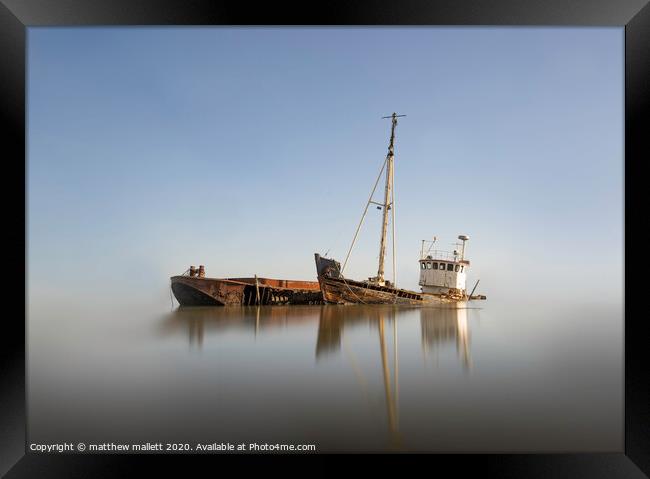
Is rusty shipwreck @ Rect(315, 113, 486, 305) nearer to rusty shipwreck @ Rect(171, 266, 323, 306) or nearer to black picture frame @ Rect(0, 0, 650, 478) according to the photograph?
rusty shipwreck @ Rect(171, 266, 323, 306)

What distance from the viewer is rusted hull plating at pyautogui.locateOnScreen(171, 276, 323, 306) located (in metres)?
10.1

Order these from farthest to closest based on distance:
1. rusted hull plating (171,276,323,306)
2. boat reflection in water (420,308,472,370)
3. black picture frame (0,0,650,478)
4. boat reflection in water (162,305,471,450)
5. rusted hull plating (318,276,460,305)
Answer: rusted hull plating (318,276,460,305), rusted hull plating (171,276,323,306), boat reflection in water (420,308,472,370), boat reflection in water (162,305,471,450), black picture frame (0,0,650,478)

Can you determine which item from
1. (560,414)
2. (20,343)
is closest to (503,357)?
(560,414)

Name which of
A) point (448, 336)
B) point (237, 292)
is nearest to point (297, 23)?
point (448, 336)

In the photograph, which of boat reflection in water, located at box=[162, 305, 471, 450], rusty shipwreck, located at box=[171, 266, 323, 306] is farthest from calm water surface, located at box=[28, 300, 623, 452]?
rusty shipwreck, located at box=[171, 266, 323, 306]

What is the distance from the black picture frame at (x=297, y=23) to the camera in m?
2.67

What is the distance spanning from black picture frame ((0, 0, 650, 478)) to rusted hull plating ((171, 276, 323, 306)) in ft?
24.3

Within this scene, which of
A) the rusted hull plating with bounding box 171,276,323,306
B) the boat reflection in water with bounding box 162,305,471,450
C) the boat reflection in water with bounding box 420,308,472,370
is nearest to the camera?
the boat reflection in water with bounding box 162,305,471,450

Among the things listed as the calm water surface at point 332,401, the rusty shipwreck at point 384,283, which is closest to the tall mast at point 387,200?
the rusty shipwreck at point 384,283

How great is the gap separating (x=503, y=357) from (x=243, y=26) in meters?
3.96

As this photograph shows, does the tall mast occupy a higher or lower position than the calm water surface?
higher

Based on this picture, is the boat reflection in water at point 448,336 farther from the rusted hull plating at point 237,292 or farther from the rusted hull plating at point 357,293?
the rusted hull plating at point 237,292

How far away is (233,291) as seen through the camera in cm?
1082

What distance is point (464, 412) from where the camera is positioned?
9.78 feet
